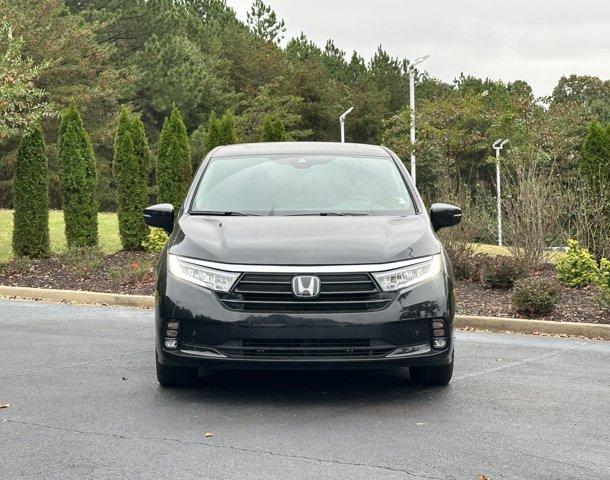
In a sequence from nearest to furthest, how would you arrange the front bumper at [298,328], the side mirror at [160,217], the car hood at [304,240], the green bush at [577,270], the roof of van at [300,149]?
the front bumper at [298,328], the car hood at [304,240], the side mirror at [160,217], the roof of van at [300,149], the green bush at [577,270]

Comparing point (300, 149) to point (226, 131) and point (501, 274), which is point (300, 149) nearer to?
point (501, 274)

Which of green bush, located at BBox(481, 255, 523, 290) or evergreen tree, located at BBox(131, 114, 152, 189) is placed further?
evergreen tree, located at BBox(131, 114, 152, 189)

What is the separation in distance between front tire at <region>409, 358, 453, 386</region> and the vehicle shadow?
1.9 inches

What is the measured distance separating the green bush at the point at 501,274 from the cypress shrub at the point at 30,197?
855cm

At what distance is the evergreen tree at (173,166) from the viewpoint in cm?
1980

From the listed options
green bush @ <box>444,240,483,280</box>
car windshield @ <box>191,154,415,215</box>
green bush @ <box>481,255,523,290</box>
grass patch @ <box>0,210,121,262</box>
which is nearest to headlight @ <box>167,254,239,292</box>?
car windshield @ <box>191,154,415,215</box>

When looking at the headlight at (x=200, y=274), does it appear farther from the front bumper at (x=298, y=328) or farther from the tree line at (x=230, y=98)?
the tree line at (x=230, y=98)

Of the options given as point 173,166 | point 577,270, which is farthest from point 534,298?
point 173,166

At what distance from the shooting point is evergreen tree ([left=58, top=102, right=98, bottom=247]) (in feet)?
62.8

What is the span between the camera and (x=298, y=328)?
6.20 m

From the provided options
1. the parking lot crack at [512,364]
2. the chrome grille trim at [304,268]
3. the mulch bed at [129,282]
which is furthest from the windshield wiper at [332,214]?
the mulch bed at [129,282]

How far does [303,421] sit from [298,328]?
59 cm

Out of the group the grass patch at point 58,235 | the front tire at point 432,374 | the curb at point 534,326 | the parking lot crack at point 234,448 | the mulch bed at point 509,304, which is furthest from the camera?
the grass patch at point 58,235

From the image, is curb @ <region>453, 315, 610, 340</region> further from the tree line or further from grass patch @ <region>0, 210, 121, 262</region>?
grass patch @ <region>0, 210, 121, 262</region>
